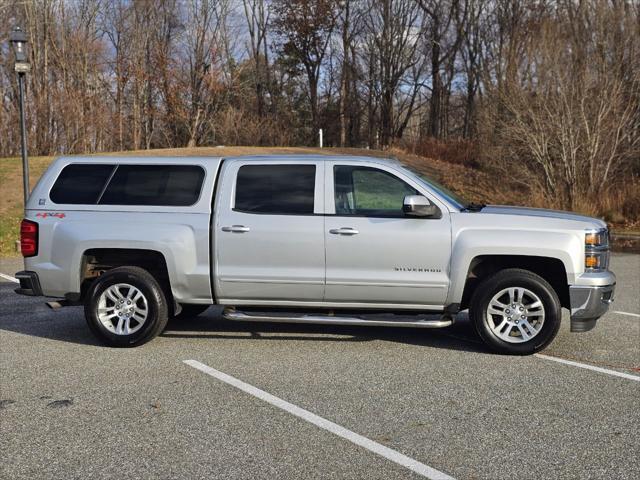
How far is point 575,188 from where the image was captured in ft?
57.3

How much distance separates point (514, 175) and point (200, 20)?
3183 centimetres

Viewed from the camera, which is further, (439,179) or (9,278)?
(439,179)

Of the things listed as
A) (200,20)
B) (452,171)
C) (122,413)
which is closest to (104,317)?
(122,413)

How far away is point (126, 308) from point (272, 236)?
1657 millimetres

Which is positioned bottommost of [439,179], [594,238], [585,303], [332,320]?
[332,320]

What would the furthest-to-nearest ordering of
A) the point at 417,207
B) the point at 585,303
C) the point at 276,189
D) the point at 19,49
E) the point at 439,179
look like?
the point at 439,179 < the point at 19,49 < the point at 276,189 < the point at 417,207 < the point at 585,303

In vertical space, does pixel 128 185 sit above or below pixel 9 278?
above

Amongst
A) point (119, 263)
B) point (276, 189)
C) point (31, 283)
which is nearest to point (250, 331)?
point (119, 263)

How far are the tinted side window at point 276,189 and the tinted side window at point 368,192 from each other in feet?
0.95

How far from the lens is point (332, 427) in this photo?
4.36 m

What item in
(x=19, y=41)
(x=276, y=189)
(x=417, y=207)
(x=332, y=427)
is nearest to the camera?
(x=332, y=427)

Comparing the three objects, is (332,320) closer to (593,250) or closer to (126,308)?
(126,308)

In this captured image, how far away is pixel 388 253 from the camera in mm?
6168

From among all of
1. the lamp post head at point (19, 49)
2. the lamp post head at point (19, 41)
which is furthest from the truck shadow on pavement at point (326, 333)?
the lamp post head at point (19, 41)
